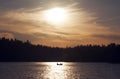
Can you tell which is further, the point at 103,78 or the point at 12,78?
the point at 103,78

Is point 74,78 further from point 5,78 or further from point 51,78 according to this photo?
point 5,78

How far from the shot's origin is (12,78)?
12400 centimetres

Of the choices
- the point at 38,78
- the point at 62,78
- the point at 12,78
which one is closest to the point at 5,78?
the point at 12,78

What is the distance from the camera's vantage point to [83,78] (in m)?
131

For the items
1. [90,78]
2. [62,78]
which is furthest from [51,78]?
[90,78]

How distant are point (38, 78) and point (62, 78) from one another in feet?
28.3

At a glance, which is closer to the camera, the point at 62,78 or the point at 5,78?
the point at 5,78

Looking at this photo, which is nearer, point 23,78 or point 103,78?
point 23,78

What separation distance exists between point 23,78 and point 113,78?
30182 mm

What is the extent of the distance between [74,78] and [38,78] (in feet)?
39.4

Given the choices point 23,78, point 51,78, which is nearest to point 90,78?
point 51,78

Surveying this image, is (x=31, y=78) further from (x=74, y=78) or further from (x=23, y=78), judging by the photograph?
(x=74, y=78)

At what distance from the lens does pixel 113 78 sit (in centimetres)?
13412

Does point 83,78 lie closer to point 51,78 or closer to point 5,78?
point 51,78
